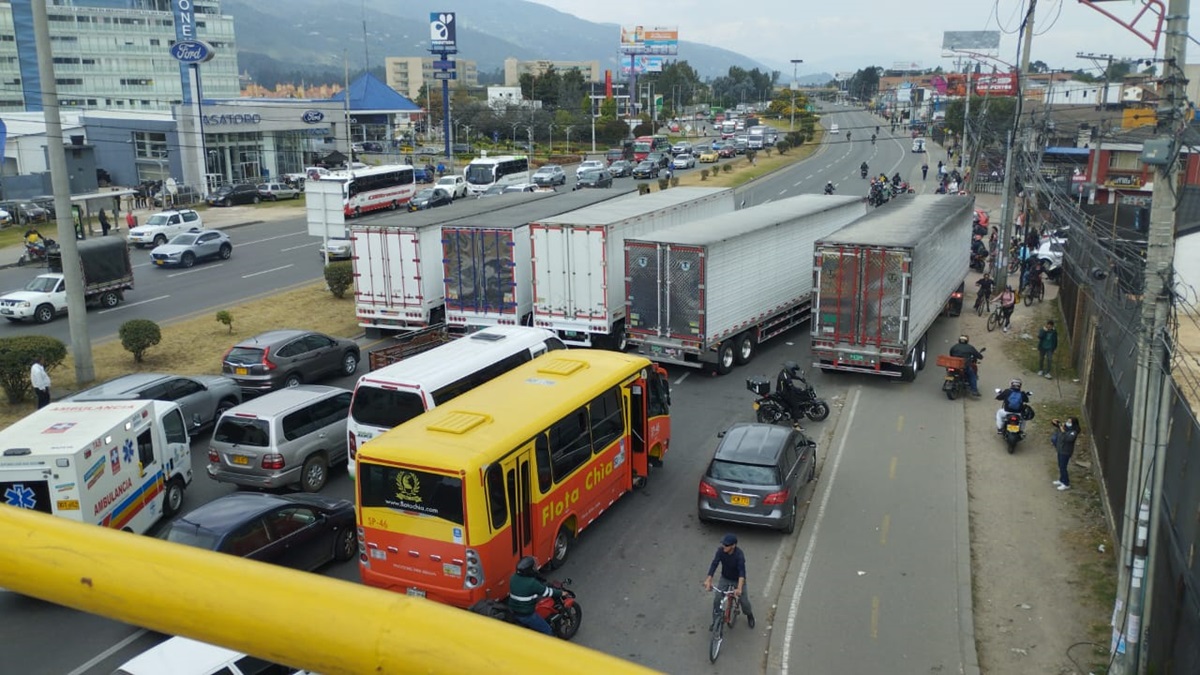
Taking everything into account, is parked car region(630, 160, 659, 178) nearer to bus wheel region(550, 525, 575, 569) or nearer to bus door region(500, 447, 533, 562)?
bus wheel region(550, 525, 575, 569)

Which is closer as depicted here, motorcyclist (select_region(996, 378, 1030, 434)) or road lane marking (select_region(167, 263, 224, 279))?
motorcyclist (select_region(996, 378, 1030, 434))

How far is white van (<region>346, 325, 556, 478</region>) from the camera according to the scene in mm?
15938

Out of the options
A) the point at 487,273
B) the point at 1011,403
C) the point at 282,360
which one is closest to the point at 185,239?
the point at 487,273

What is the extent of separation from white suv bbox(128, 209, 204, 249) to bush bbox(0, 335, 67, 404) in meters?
24.1

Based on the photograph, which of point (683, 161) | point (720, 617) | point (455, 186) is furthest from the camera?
point (683, 161)

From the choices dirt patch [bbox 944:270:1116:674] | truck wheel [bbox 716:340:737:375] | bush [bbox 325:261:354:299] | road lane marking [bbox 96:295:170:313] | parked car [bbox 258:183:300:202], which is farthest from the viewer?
parked car [bbox 258:183:300:202]

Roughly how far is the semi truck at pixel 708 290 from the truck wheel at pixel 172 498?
11.2 m

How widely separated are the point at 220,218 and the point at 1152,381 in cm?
5528

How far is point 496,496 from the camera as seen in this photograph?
41.1 feet

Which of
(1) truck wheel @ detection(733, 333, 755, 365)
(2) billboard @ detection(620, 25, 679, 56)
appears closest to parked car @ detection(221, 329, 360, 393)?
(1) truck wheel @ detection(733, 333, 755, 365)

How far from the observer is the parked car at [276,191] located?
6606 cm

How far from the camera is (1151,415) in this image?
11.0 metres

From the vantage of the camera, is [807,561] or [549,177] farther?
[549,177]

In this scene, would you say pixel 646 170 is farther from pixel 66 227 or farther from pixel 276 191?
pixel 66 227
